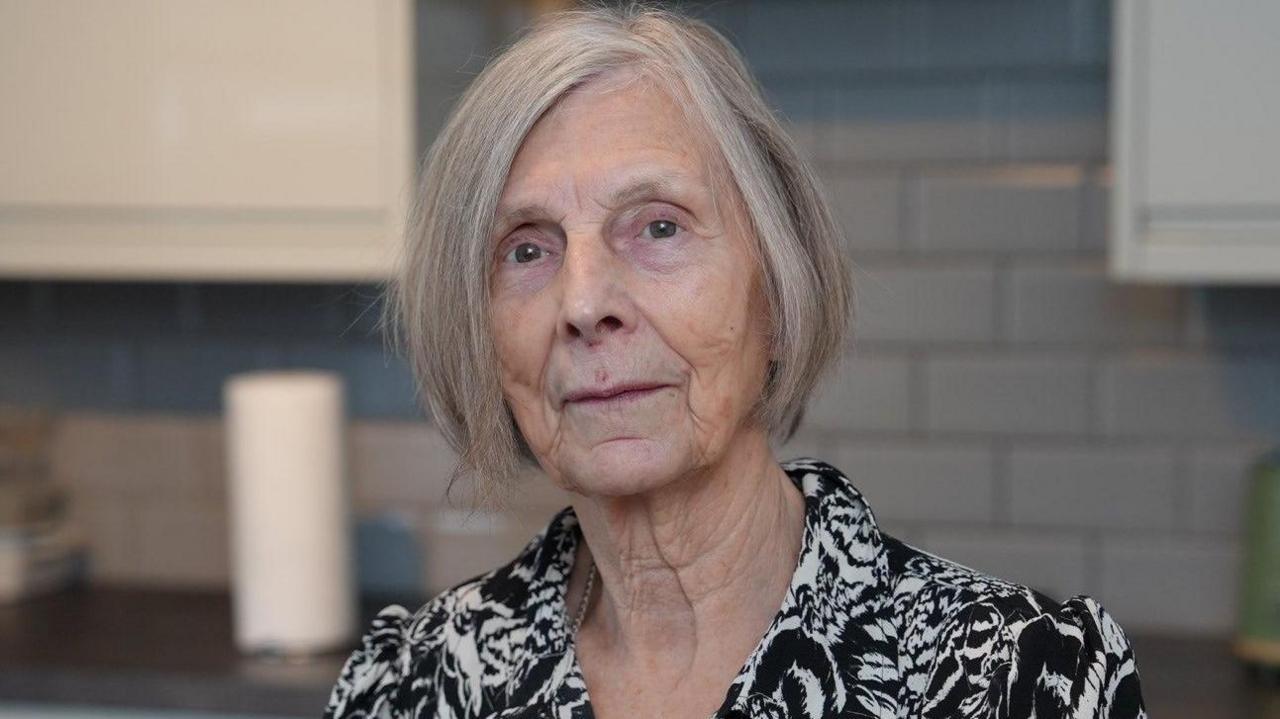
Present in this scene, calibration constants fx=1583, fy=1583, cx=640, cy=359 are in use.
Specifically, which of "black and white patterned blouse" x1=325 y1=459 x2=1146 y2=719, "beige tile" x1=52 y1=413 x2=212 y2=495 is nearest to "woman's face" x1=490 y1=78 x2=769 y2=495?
"black and white patterned blouse" x1=325 y1=459 x2=1146 y2=719

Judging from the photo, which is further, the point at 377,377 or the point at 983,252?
the point at 377,377

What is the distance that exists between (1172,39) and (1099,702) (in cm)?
124

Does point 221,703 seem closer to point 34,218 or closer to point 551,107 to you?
point 34,218

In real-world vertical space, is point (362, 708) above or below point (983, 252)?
below

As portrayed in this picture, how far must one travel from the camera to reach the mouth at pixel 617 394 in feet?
3.30

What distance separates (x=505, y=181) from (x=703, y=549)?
0.28 m

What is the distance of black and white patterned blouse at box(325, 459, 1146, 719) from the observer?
0.95 m

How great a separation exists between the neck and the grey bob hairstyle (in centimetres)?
5

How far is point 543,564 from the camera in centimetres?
117

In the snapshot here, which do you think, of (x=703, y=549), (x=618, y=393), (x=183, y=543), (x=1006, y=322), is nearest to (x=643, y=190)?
(x=618, y=393)

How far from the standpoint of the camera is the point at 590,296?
0.99m

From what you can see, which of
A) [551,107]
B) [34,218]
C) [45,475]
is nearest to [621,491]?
[551,107]

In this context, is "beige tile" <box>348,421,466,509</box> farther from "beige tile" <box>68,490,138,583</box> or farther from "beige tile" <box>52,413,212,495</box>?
"beige tile" <box>68,490,138,583</box>

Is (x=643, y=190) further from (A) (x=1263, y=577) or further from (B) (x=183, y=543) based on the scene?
(B) (x=183, y=543)
